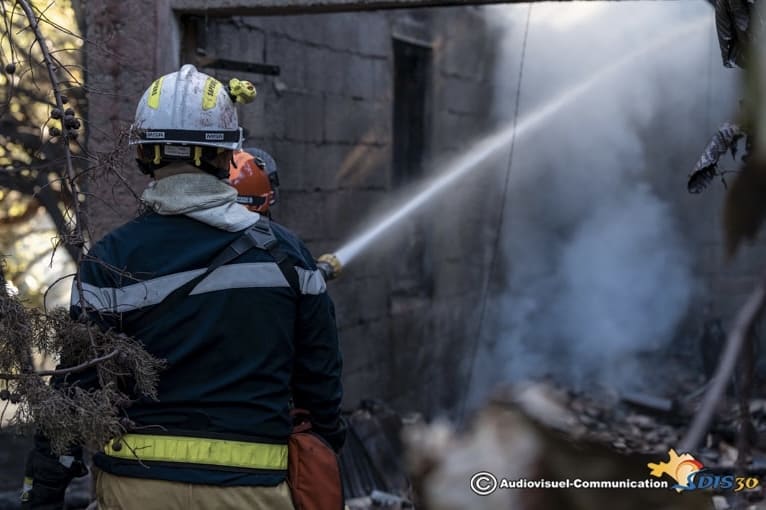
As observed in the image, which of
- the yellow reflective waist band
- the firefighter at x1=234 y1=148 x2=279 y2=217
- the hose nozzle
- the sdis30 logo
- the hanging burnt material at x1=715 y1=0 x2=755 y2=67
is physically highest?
the hanging burnt material at x1=715 y1=0 x2=755 y2=67

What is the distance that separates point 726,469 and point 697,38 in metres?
5.50

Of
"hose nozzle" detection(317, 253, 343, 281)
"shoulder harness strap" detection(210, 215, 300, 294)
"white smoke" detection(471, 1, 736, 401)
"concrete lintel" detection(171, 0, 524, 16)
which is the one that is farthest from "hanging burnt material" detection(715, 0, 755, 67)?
"white smoke" detection(471, 1, 736, 401)

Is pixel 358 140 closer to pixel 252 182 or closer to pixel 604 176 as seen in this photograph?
pixel 252 182

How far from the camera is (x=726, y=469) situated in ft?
16.6

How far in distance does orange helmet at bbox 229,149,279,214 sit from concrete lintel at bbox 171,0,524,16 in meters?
0.69

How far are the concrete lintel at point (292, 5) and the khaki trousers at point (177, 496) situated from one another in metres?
2.31

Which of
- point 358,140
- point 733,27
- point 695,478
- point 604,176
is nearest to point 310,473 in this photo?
point 733,27

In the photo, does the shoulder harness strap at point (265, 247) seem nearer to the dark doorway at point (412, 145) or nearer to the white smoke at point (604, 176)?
the dark doorway at point (412, 145)

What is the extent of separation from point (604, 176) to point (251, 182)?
20.7ft

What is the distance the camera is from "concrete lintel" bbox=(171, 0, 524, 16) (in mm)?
3877

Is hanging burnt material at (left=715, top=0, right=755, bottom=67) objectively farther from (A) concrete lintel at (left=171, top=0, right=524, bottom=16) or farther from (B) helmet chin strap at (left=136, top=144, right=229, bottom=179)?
(B) helmet chin strap at (left=136, top=144, right=229, bottom=179)

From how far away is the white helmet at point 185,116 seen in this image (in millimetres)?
2420

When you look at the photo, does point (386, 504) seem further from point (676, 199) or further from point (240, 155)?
point (676, 199)

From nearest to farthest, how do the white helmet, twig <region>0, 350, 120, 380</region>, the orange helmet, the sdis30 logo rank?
twig <region>0, 350, 120, 380</region>
the white helmet
the orange helmet
the sdis30 logo
